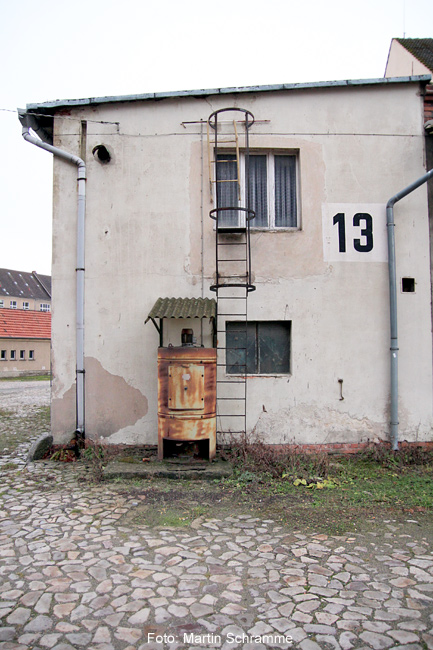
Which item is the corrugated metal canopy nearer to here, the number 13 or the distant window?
the distant window

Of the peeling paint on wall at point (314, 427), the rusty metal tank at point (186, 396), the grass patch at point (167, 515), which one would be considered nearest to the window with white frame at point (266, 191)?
the rusty metal tank at point (186, 396)

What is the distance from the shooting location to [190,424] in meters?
6.73

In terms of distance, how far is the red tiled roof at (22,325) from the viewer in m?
36.4

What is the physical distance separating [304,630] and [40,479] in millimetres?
4577

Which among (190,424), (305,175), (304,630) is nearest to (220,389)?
(190,424)

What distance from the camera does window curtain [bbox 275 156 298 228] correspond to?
7980 mm

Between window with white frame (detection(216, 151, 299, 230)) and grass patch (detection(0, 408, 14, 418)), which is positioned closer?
window with white frame (detection(216, 151, 299, 230))

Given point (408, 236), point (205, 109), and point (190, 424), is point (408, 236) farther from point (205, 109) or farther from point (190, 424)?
point (190, 424)

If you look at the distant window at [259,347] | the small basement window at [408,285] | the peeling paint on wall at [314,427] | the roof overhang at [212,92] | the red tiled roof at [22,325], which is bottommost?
the peeling paint on wall at [314,427]

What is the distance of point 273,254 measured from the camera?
7730 millimetres

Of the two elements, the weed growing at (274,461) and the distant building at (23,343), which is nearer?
the weed growing at (274,461)

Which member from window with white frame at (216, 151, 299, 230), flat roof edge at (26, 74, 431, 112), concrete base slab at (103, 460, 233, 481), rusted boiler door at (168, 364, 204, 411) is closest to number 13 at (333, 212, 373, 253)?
window with white frame at (216, 151, 299, 230)

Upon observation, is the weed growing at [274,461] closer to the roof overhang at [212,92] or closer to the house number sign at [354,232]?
the house number sign at [354,232]

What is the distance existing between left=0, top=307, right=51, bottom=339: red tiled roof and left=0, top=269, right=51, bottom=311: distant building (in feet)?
74.2
